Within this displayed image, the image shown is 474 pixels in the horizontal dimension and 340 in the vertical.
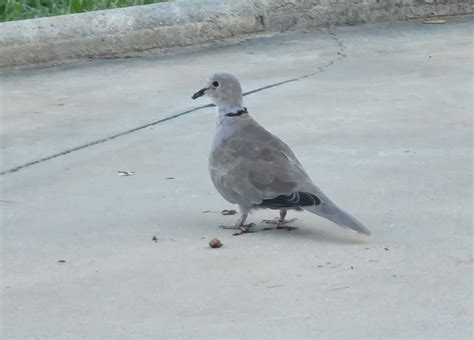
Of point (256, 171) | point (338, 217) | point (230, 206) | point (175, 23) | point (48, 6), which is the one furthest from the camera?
point (48, 6)

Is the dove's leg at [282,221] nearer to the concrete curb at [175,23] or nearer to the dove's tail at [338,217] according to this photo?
the dove's tail at [338,217]

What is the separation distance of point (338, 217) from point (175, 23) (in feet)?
15.3

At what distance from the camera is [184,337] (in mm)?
4168

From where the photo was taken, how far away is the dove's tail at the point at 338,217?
199 inches

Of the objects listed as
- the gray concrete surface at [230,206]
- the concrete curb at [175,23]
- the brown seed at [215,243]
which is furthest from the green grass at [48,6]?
the brown seed at [215,243]

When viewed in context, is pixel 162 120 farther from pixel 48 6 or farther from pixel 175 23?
pixel 48 6

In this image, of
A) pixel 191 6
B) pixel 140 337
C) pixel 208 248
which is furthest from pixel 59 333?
pixel 191 6

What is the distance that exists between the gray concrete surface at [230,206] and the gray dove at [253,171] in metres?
0.15

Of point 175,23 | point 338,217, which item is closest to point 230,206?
point 338,217

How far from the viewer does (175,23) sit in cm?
948

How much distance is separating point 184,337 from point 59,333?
42 centimetres

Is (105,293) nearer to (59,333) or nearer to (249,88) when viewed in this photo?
(59,333)

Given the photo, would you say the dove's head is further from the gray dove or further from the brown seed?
the brown seed

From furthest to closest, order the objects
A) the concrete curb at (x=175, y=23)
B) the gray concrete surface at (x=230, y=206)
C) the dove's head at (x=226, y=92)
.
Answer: the concrete curb at (x=175, y=23)
the dove's head at (x=226, y=92)
the gray concrete surface at (x=230, y=206)
